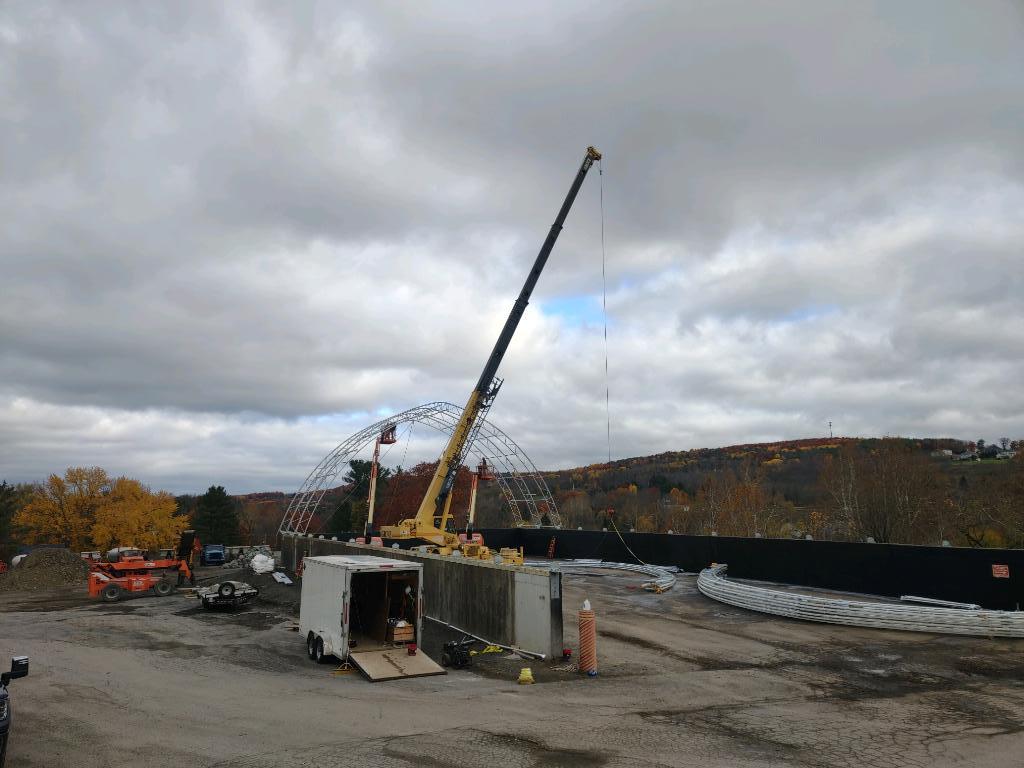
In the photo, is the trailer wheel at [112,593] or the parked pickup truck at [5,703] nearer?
the parked pickup truck at [5,703]

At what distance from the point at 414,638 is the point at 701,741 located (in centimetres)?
774

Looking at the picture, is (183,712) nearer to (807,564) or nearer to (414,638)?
(414,638)

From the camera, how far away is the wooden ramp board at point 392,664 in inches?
521

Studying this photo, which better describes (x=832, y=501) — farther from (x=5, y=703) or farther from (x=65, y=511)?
(x=65, y=511)

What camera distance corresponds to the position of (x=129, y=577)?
2914 centimetres

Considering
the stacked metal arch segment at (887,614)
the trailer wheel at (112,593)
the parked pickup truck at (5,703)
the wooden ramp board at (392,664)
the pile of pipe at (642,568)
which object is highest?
the parked pickup truck at (5,703)

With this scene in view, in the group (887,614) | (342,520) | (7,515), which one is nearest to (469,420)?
(887,614)

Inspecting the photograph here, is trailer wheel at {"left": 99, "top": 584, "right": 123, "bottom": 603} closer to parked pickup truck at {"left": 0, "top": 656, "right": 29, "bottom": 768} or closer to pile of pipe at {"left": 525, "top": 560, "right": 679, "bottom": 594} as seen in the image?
pile of pipe at {"left": 525, "top": 560, "right": 679, "bottom": 594}

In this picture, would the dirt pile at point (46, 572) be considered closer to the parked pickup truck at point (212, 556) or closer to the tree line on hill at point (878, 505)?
the parked pickup truck at point (212, 556)

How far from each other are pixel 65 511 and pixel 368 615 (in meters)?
68.3

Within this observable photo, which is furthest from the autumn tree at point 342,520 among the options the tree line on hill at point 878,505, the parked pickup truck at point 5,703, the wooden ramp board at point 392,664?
the parked pickup truck at point 5,703

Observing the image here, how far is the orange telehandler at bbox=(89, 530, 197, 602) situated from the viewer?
2845 cm

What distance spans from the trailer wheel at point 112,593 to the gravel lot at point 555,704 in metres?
9.65

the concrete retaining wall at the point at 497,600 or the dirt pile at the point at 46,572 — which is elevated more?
the concrete retaining wall at the point at 497,600
